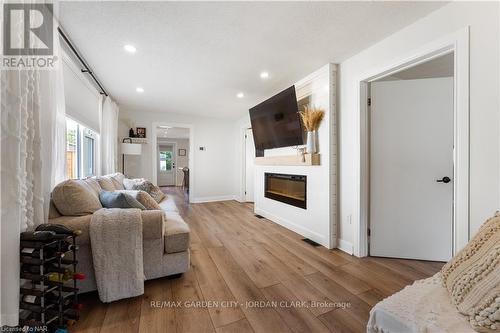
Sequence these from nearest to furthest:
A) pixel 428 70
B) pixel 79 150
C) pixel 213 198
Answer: pixel 428 70, pixel 79 150, pixel 213 198

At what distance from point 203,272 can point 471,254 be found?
194 centimetres

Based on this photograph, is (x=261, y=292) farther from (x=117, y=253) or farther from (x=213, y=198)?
(x=213, y=198)

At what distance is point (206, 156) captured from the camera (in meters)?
5.81

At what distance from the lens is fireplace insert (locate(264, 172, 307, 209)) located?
10.5 ft

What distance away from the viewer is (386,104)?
240 cm

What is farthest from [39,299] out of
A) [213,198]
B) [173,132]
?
[173,132]

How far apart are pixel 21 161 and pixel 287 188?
10.2 feet

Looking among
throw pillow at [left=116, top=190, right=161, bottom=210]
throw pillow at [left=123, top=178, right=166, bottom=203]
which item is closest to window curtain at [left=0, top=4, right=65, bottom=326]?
throw pillow at [left=116, top=190, right=161, bottom=210]

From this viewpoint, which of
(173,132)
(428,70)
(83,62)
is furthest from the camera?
(173,132)

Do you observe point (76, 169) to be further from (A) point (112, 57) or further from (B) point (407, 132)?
(B) point (407, 132)

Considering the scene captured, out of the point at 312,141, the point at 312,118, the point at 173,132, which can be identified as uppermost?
the point at 173,132

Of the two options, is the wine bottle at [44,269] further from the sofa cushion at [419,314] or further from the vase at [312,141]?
the vase at [312,141]

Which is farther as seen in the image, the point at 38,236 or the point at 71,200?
the point at 71,200

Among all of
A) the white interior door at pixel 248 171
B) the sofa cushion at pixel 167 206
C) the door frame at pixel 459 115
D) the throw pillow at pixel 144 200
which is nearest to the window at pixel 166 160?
the white interior door at pixel 248 171
